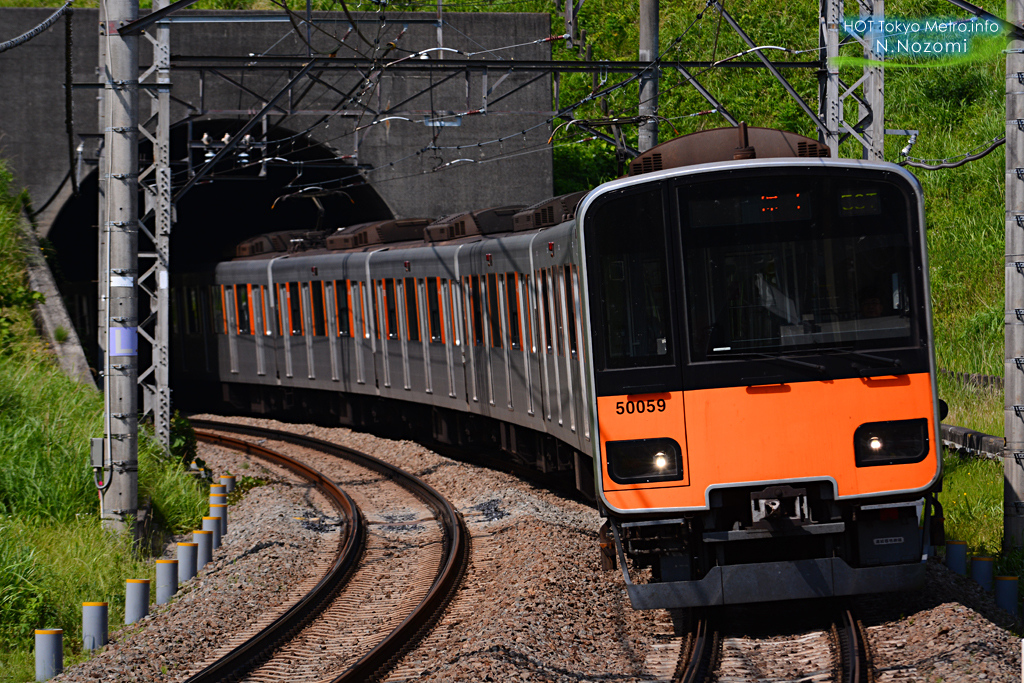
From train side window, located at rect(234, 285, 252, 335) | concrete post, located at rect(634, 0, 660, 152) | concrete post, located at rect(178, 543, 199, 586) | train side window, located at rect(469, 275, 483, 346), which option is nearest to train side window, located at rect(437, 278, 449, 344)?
train side window, located at rect(469, 275, 483, 346)

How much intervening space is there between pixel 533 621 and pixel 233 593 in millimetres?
3113

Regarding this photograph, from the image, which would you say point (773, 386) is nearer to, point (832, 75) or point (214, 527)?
point (214, 527)

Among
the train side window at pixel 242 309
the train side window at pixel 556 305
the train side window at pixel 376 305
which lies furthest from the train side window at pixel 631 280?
the train side window at pixel 242 309

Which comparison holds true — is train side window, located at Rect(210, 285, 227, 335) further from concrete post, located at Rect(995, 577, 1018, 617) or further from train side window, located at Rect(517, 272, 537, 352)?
concrete post, located at Rect(995, 577, 1018, 617)

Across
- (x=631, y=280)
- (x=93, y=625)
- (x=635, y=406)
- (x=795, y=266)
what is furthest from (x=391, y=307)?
(x=795, y=266)

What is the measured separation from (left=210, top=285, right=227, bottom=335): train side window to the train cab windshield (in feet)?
55.8

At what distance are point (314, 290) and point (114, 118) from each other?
31.2ft

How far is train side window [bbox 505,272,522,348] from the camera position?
13.0 m

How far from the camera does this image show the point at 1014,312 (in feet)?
29.1

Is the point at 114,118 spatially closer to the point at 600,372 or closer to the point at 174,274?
the point at 600,372

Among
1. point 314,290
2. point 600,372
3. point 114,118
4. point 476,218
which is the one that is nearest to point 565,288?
point 600,372

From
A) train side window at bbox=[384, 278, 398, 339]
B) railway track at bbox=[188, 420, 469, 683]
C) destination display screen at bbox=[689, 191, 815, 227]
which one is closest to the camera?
destination display screen at bbox=[689, 191, 815, 227]

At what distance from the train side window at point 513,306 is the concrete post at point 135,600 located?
5.19m

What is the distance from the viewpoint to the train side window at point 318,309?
20.1 metres
